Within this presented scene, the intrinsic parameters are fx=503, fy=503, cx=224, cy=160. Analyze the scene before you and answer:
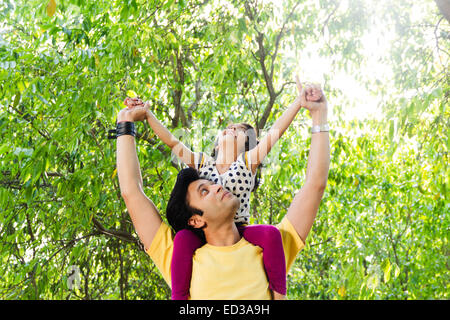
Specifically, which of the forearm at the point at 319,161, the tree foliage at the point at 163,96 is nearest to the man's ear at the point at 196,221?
the forearm at the point at 319,161

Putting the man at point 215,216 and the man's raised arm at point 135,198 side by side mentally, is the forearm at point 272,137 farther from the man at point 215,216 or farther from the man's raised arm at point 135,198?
the man's raised arm at point 135,198

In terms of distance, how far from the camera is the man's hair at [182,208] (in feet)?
5.32

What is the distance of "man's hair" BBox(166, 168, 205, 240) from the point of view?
1623 millimetres

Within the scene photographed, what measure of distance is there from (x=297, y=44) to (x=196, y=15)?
95 centimetres

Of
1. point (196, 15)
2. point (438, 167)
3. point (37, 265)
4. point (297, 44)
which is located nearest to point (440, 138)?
point (438, 167)

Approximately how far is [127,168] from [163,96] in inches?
135

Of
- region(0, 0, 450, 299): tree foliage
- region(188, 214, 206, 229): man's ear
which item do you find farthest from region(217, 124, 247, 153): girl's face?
region(0, 0, 450, 299): tree foliage

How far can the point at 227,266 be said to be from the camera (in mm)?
1506

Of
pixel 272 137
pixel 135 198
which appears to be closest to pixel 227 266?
pixel 135 198

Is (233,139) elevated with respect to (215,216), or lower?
elevated

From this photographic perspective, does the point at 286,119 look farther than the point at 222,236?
Yes

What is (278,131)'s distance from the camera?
1.85m

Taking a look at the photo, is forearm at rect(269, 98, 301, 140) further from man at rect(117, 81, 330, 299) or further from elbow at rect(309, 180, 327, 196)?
elbow at rect(309, 180, 327, 196)

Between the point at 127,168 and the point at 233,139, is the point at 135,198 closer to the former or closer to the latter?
the point at 127,168
